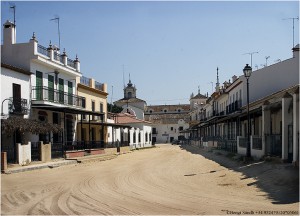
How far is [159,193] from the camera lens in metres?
11.6

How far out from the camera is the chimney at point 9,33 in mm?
26578

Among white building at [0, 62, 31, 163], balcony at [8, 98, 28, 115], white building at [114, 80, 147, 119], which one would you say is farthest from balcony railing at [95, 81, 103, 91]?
white building at [114, 80, 147, 119]

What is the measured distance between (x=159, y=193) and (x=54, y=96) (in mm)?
18679

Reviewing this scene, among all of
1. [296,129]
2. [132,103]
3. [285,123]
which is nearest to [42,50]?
[285,123]

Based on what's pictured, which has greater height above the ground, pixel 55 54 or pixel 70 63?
pixel 55 54

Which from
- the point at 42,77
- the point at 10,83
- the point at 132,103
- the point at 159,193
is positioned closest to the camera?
the point at 159,193

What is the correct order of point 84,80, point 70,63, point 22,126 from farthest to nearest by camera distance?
point 84,80 → point 70,63 → point 22,126

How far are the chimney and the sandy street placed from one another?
43.7 ft

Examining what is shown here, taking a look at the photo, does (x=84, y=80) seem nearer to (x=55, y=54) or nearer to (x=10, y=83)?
(x=55, y=54)

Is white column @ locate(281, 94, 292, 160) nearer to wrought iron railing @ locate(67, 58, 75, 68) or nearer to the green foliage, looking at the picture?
the green foliage

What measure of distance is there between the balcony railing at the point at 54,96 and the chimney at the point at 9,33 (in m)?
3.86

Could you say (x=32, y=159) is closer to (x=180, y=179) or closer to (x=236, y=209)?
(x=180, y=179)

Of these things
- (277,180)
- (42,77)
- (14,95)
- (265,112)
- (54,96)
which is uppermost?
(42,77)

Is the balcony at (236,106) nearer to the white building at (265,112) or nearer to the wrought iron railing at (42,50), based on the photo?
the white building at (265,112)
